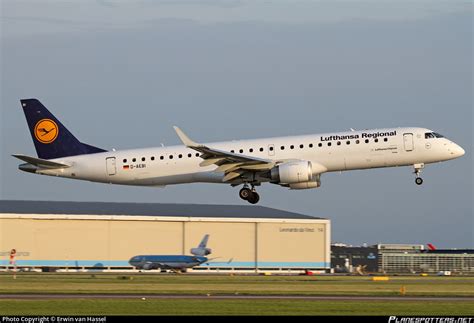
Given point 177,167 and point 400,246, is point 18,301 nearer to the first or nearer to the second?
point 177,167

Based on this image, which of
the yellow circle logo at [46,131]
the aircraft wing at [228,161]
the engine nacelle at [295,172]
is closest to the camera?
the aircraft wing at [228,161]

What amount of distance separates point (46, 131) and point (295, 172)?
59.8ft

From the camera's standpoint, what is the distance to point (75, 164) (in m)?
63.1

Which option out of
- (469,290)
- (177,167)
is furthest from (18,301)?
(469,290)

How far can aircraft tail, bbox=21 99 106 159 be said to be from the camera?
6438 centimetres

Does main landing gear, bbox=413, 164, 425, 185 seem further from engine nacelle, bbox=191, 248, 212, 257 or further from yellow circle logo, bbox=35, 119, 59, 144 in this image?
engine nacelle, bbox=191, 248, 212, 257

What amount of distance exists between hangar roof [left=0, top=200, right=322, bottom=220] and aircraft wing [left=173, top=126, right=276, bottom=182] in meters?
58.1

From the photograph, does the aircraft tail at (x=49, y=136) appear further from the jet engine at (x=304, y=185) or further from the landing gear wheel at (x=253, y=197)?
the jet engine at (x=304, y=185)

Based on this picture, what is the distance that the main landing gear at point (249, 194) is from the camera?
6103 cm

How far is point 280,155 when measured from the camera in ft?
195

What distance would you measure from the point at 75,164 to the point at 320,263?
202 feet

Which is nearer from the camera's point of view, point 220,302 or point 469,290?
point 220,302

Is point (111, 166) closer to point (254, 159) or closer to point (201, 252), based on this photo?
point (254, 159)

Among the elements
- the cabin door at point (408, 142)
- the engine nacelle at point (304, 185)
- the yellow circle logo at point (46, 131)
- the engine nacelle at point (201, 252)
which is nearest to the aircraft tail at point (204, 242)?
the engine nacelle at point (201, 252)
